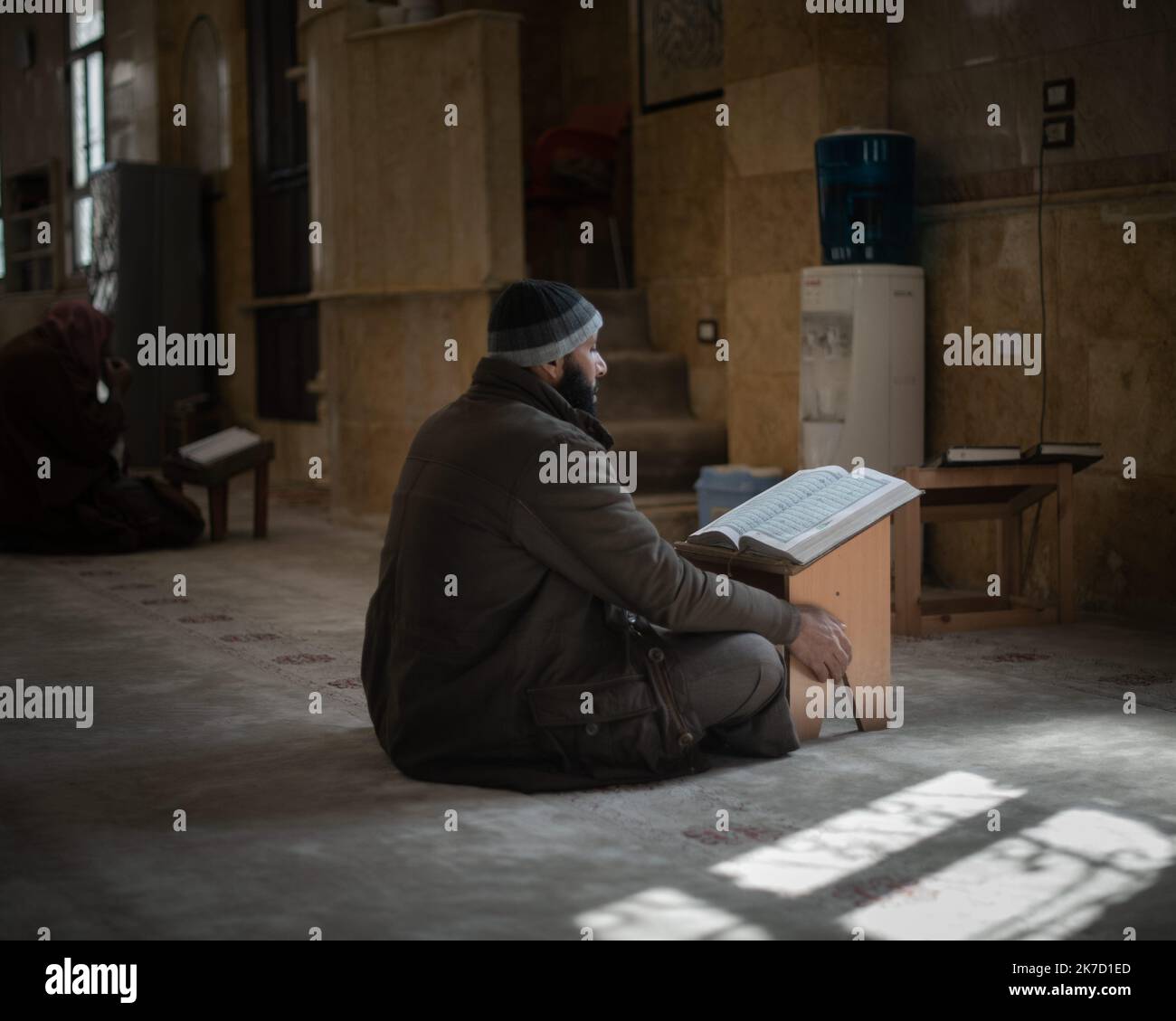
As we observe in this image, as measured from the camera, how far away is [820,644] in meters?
4.15

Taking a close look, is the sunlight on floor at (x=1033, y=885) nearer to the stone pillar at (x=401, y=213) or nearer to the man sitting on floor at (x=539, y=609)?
the man sitting on floor at (x=539, y=609)

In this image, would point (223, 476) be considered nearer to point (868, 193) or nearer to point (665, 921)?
point (868, 193)

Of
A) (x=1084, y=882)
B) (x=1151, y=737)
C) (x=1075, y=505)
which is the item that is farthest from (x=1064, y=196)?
(x=1084, y=882)

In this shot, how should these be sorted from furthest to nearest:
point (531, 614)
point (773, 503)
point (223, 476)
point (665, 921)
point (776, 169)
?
point (223, 476), point (776, 169), point (773, 503), point (531, 614), point (665, 921)

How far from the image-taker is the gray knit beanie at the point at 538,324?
3.95m

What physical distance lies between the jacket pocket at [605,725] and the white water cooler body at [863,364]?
322cm

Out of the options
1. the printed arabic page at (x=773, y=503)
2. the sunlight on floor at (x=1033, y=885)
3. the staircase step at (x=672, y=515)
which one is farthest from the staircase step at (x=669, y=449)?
the sunlight on floor at (x=1033, y=885)

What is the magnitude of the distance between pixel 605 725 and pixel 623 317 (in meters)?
6.25

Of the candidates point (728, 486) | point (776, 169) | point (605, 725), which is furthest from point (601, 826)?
point (776, 169)

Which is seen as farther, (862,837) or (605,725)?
(605,725)

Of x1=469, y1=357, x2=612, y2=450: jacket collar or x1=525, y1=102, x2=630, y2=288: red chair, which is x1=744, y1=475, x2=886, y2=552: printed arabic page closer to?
x1=469, y1=357, x2=612, y2=450: jacket collar

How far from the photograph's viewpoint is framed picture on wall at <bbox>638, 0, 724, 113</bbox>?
918cm

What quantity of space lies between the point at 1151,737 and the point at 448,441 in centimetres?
208

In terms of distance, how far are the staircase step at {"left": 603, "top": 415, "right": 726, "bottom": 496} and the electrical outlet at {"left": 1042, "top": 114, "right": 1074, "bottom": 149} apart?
2992mm
